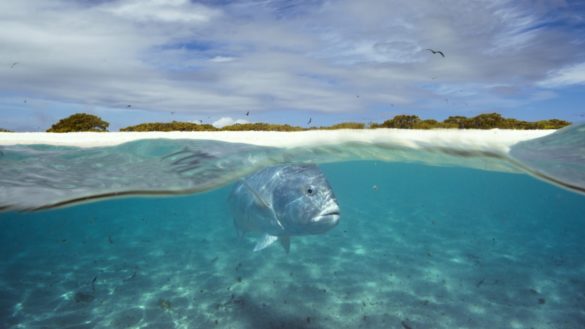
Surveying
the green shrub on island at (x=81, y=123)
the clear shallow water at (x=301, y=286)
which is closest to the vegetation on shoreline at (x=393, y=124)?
the green shrub on island at (x=81, y=123)

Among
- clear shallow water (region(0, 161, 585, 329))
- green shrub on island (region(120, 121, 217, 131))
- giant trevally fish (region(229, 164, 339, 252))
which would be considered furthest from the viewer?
green shrub on island (region(120, 121, 217, 131))

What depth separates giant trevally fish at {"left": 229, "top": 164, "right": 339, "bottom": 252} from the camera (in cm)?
579

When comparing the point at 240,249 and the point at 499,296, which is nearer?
the point at 499,296

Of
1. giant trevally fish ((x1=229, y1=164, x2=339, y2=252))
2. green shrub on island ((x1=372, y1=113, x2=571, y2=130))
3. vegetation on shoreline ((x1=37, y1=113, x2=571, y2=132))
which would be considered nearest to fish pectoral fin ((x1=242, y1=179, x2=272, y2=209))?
giant trevally fish ((x1=229, y1=164, x2=339, y2=252))

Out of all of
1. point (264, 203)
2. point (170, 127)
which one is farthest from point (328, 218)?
point (170, 127)

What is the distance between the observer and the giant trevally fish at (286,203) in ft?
19.0

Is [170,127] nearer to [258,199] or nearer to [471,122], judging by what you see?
[258,199]

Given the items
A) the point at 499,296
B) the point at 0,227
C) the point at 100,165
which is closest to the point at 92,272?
the point at 100,165

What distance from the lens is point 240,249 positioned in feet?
46.9

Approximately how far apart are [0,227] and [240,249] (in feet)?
118

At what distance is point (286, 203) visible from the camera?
6199 millimetres

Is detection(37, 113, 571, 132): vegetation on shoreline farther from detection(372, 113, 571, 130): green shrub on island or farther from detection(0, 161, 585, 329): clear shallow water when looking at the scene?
detection(0, 161, 585, 329): clear shallow water

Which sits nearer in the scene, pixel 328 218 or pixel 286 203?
pixel 328 218

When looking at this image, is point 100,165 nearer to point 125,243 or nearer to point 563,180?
point 125,243
